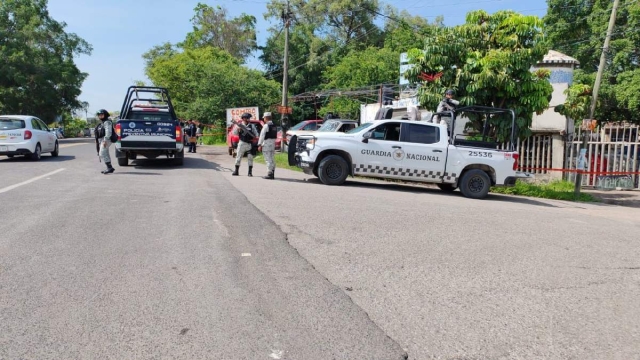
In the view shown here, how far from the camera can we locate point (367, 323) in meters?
3.99

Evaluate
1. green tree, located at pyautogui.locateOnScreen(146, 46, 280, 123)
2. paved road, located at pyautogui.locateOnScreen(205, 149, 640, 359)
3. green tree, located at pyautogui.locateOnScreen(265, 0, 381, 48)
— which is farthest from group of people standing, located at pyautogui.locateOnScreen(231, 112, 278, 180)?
green tree, located at pyautogui.locateOnScreen(265, 0, 381, 48)

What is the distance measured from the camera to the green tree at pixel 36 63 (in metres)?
49.7

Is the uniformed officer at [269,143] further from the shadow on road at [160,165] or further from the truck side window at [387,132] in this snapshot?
the shadow on road at [160,165]

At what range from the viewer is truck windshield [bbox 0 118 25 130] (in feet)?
52.9

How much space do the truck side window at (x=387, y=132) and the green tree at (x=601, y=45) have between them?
16.8m

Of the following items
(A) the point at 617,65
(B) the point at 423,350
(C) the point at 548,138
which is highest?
(A) the point at 617,65

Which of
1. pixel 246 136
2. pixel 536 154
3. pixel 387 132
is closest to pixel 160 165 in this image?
pixel 246 136

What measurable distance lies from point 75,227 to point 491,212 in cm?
708

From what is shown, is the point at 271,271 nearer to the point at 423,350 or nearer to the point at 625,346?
the point at 423,350

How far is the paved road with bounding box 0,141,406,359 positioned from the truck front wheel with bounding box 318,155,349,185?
4.94m

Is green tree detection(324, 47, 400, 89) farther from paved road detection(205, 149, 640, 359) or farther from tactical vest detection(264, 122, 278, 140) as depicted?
paved road detection(205, 149, 640, 359)

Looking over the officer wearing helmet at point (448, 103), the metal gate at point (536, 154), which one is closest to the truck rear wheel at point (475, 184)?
the officer wearing helmet at point (448, 103)

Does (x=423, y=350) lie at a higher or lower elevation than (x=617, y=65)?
lower

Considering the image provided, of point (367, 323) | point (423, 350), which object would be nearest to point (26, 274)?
point (367, 323)
